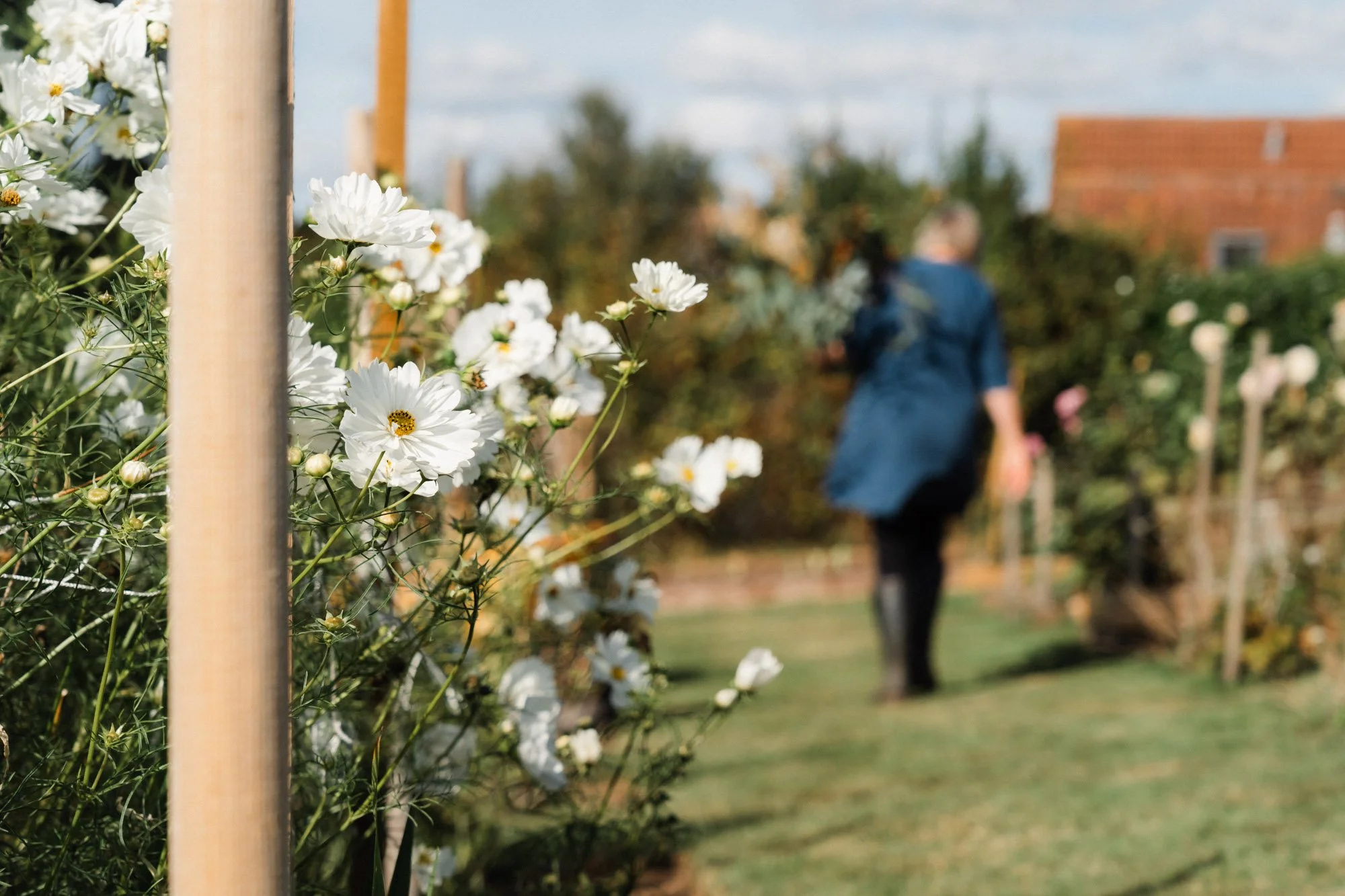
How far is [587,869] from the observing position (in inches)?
111

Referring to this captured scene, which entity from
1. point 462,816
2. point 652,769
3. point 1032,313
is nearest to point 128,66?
point 652,769

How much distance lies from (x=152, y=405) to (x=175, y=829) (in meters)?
0.94

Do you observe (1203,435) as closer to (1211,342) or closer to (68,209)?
(1211,342)

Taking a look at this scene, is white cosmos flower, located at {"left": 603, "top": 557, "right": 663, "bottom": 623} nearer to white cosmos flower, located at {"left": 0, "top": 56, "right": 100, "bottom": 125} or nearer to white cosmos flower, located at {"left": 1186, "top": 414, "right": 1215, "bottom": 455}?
white cosmos flower, located at {"left": 0, "top": 56, "right": 100, "bottom": 125}

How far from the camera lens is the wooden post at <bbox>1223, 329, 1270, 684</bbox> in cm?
476

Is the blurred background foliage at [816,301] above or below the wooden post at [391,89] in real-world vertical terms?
below

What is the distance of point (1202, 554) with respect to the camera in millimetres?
5098

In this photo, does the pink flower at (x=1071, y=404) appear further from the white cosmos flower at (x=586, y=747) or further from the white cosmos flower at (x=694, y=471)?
the white cosmos flower at (x=586, y=747)

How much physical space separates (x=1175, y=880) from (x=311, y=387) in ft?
7.16

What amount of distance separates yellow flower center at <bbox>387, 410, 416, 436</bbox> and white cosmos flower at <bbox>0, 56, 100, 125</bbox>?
57 centimetres

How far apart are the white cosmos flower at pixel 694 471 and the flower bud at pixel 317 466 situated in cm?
75

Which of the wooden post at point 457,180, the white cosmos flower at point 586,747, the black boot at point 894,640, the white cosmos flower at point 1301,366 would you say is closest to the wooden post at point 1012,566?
the white cosmos flower at point 1301,366

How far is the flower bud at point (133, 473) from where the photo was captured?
124 cm

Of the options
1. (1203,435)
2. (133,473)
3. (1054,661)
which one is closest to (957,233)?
(1203,435)
